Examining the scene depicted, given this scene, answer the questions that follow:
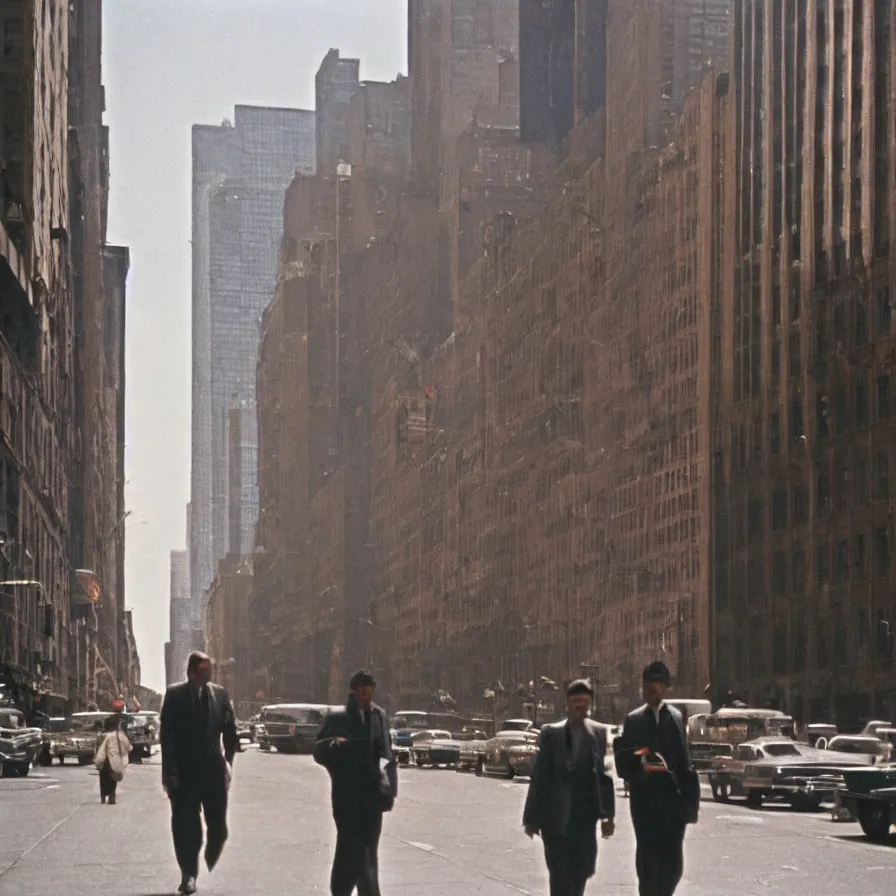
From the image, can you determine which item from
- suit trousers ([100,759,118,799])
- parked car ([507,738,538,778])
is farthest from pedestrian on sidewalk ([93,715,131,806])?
parked car ([507,738,538,778])

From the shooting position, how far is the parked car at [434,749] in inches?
2557

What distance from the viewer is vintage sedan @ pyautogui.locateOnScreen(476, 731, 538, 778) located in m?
54.3

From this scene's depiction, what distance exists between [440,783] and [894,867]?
27.3m

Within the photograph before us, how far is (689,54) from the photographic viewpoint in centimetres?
13750

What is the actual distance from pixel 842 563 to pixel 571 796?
85.3 m

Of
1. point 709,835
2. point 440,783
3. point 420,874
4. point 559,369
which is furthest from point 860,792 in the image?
point 559,369

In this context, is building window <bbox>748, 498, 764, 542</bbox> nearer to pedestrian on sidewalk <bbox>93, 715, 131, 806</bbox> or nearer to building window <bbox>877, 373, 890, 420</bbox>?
building window <bbox>877, 373, 890, 420</bbox>

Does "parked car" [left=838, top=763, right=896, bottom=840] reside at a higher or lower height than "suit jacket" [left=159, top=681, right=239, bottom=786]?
lower

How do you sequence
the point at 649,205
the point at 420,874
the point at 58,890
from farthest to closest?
the point at 649,205 → the point at 420,874 → the point at 58,890

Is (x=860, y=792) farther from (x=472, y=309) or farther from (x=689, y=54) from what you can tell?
(x=472, y=309)

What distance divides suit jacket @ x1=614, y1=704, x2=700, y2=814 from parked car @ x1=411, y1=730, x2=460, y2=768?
5193cm

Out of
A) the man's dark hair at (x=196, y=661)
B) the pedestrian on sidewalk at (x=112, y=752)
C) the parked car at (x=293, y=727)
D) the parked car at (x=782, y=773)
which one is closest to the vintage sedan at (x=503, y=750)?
the parked car at (x=782, y=773)

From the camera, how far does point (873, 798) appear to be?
25.9 meters

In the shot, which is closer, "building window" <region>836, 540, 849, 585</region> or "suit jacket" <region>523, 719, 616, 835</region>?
"suit jacket" <region>523, 719, 616, 835</region>
